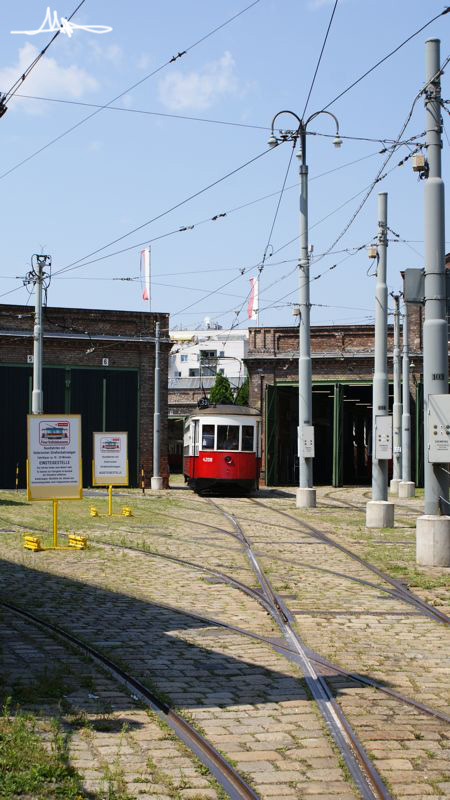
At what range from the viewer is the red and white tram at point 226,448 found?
32062 millimetres

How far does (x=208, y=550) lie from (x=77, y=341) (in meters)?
25.9

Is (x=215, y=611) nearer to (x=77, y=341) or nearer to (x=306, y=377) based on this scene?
(x=306, y=377)

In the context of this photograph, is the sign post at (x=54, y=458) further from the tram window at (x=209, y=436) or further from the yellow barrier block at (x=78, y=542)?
the tram window at (x=209, y=436)

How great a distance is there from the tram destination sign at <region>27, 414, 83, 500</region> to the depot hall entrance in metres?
28.6

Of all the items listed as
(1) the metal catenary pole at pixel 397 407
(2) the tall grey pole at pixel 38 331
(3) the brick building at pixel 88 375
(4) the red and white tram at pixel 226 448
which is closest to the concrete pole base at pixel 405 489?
(1) the metal catenary pole at pixel 397 407

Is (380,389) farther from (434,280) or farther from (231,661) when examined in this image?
(231,661)

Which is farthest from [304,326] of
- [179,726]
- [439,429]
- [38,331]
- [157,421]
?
[179,726]

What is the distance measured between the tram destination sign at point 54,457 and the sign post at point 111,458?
256 inches

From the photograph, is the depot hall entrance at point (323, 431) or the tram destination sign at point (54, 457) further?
the depot hall entrance at point (323, 431)

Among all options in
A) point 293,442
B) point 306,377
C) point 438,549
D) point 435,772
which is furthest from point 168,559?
point 293,442

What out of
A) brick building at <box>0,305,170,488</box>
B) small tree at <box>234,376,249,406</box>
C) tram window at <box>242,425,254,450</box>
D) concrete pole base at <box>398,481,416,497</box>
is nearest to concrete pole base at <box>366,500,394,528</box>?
tram window at <box>242,425,254,450</box>

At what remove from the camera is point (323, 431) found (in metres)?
56.1

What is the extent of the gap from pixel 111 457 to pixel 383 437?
637 centimetres

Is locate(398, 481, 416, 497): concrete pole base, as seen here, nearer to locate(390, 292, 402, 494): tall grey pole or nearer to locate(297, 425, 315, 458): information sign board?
locate(390, 292, 402, 494): tall grey pole
